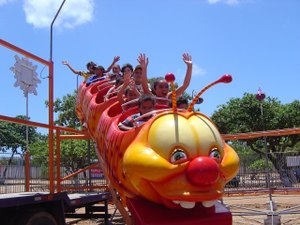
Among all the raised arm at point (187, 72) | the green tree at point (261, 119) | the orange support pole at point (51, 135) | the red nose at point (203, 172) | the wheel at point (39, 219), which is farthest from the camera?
the green tree at point (261, 119)

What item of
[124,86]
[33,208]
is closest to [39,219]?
[33,208]

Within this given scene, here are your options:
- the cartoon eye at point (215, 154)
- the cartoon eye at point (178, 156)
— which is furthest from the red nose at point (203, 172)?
the cartoon eye at point (215, 154)

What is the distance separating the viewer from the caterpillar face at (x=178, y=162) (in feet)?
12.2

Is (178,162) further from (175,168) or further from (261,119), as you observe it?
(261,119)

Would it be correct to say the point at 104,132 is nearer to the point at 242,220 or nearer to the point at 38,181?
the point at 38,181

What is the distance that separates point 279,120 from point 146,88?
2801cm

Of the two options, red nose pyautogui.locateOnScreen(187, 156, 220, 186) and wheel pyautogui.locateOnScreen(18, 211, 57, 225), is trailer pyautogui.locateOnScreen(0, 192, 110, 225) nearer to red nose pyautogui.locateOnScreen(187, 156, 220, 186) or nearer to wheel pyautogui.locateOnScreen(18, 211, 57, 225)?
wheel pyautogui.locateOnScreen(18, 211, 57, 225)

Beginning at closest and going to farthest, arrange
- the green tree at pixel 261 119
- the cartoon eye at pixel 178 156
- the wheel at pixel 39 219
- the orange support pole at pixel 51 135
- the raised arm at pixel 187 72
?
the cartoon eye at pixel 178 156 → the raised arm at pixel 187 72 → the wheel at pixel 39 219 → the orange support pole at pixel 51 135 → the green tree at pixel 261 119

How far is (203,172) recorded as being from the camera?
366 centimetres

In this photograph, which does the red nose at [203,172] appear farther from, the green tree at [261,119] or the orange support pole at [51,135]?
the green tree at [261,119]

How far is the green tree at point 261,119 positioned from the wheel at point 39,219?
26.1 meters

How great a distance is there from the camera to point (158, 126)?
4.02 m

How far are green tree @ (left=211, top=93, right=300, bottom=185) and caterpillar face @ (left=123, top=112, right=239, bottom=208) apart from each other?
1078 inches

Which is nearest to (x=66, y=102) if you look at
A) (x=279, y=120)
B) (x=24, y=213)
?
(x=279, y=120)
